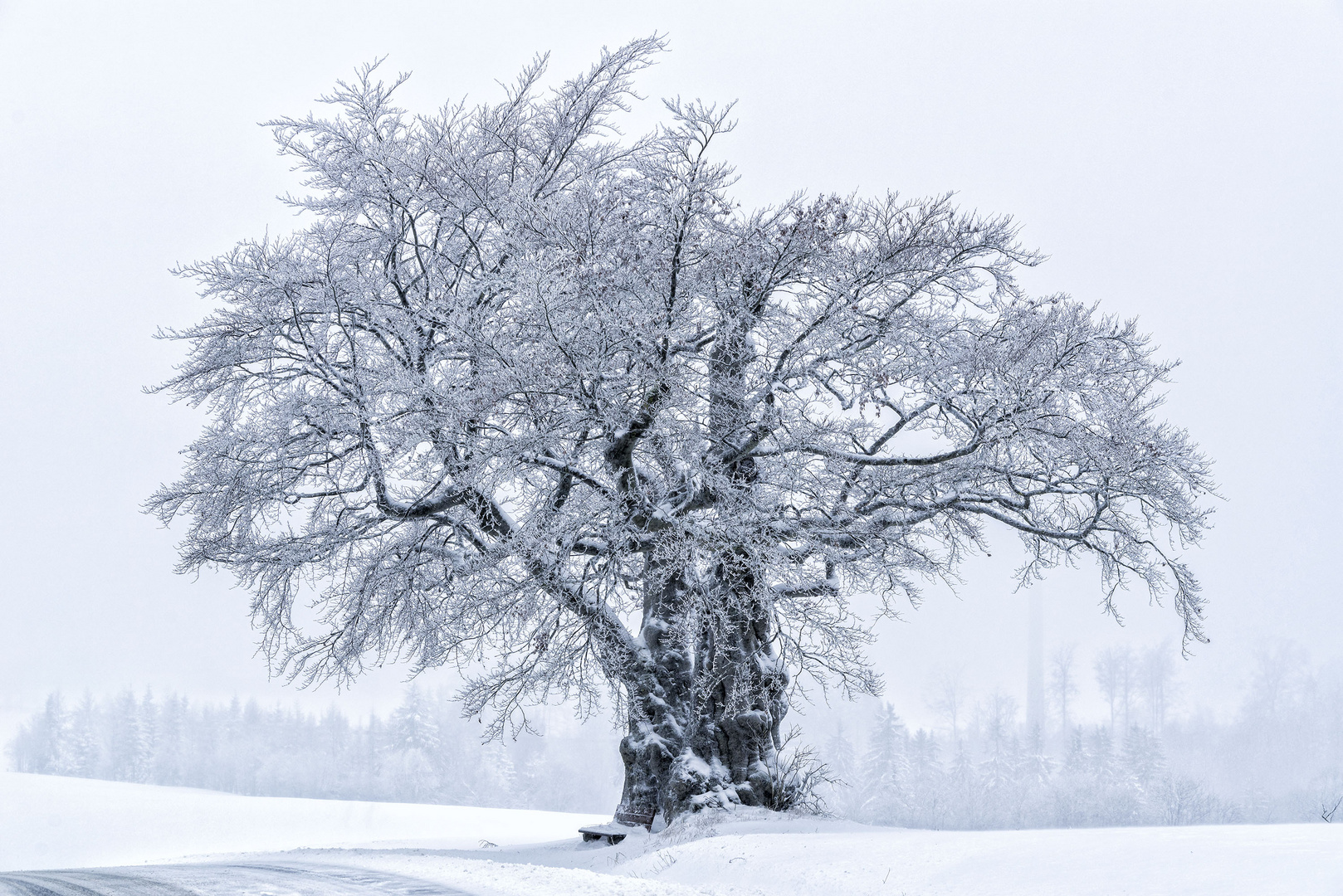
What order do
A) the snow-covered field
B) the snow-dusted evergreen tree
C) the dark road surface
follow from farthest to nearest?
the snow-dusted evergreen tree < the dark road surface < the snow-covered field

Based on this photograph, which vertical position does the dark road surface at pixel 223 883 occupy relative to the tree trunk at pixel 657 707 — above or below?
below

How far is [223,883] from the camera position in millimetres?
8320

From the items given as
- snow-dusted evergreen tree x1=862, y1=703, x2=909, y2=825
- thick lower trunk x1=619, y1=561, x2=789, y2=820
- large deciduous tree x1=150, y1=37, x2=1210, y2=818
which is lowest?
snow-dusted evergreen tree x1=862, y1=703, x2=909, y2=825

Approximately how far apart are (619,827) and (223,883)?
5.58 metres

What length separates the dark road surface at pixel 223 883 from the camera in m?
7.60

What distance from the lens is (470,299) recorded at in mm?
12156

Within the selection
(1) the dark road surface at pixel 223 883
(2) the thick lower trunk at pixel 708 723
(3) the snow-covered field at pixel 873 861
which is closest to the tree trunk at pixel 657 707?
(2) the thick lower trunk at pixel 708 723

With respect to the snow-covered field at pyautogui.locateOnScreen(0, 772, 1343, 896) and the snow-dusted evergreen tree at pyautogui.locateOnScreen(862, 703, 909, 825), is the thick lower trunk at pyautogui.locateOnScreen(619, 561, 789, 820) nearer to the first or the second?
the snow-covered field at pyautogui.locateOnScreen(0, 772, 1343, 896)

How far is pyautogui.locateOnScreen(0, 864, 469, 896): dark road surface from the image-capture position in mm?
7598

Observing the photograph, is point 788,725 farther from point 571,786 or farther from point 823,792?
point 571,786

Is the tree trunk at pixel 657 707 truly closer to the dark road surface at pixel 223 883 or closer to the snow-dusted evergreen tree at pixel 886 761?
the dark road surface at pixel 223 883

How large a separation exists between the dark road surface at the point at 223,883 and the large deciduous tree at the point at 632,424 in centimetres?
343

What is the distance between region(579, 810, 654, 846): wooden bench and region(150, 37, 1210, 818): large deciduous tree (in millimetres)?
181

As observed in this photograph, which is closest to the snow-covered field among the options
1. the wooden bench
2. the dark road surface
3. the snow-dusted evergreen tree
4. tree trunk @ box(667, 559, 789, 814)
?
the wooden bench
